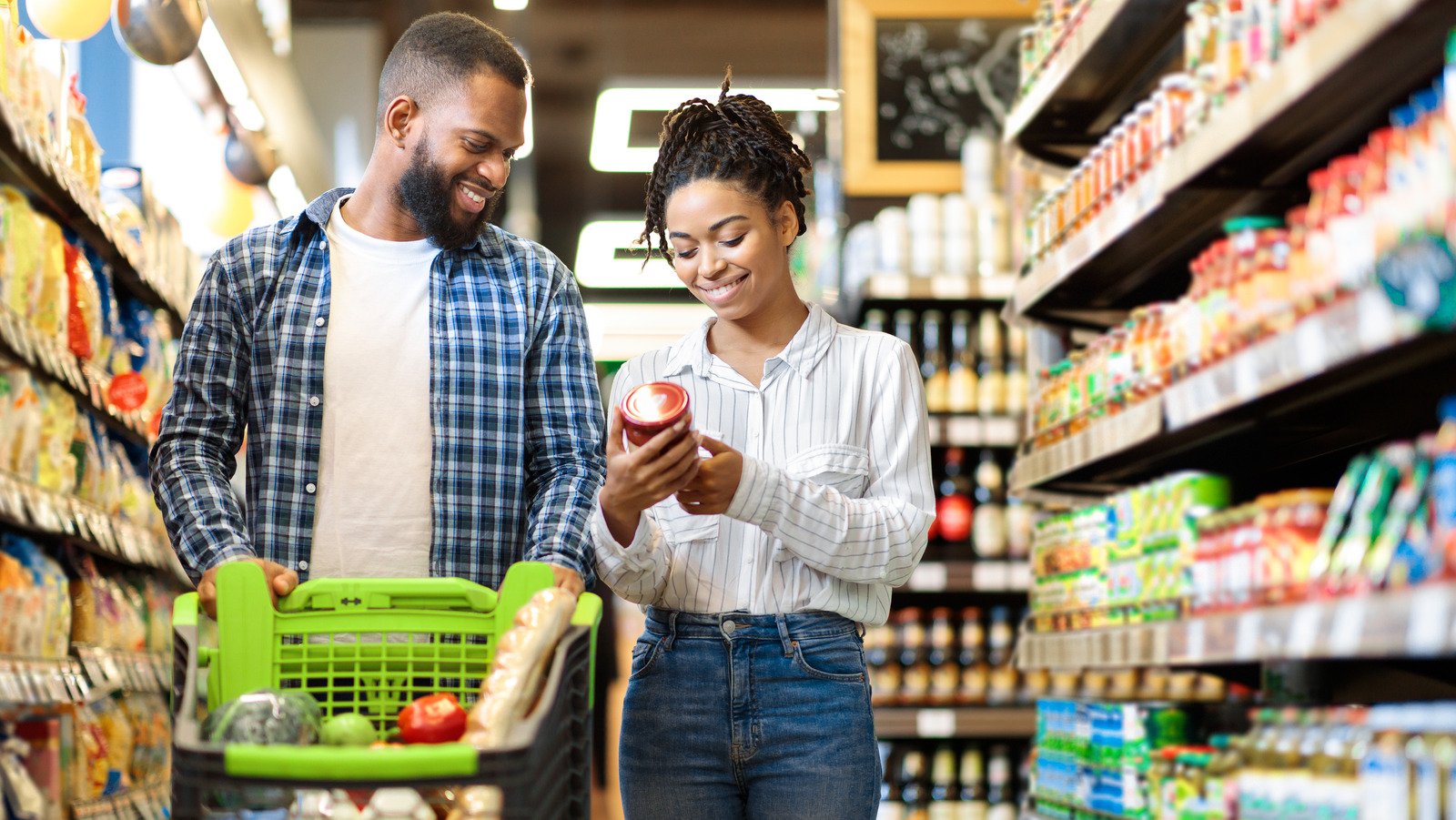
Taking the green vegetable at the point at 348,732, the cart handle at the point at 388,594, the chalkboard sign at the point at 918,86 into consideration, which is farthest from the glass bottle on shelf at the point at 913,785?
the green vegetable at the point at 348,732

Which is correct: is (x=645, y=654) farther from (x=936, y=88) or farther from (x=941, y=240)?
(x=936, y=88)

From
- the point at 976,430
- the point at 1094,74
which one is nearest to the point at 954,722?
the point at 976,430

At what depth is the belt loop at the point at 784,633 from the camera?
6.10 ft

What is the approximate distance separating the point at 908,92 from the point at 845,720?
4756 millimetres

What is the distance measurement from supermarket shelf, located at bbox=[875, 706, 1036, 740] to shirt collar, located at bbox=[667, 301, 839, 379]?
3.10 meters

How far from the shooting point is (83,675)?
3.29m

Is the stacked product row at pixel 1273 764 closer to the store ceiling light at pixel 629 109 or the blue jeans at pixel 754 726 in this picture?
the blue jeans at pixel 754 726

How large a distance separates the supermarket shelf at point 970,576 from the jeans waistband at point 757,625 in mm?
3196

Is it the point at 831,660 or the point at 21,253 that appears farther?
the point at 21,253

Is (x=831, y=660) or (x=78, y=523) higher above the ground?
(x=78, y=523)

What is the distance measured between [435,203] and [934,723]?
3.31 meters

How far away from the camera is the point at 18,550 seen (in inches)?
119

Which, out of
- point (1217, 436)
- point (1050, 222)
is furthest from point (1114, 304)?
point (1217, 436)

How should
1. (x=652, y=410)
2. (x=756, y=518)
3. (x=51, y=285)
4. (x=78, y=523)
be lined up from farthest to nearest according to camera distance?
(x=78, y=523)
(x=51, y=285)
(x=756, y=518)
(x=652, y=410)
